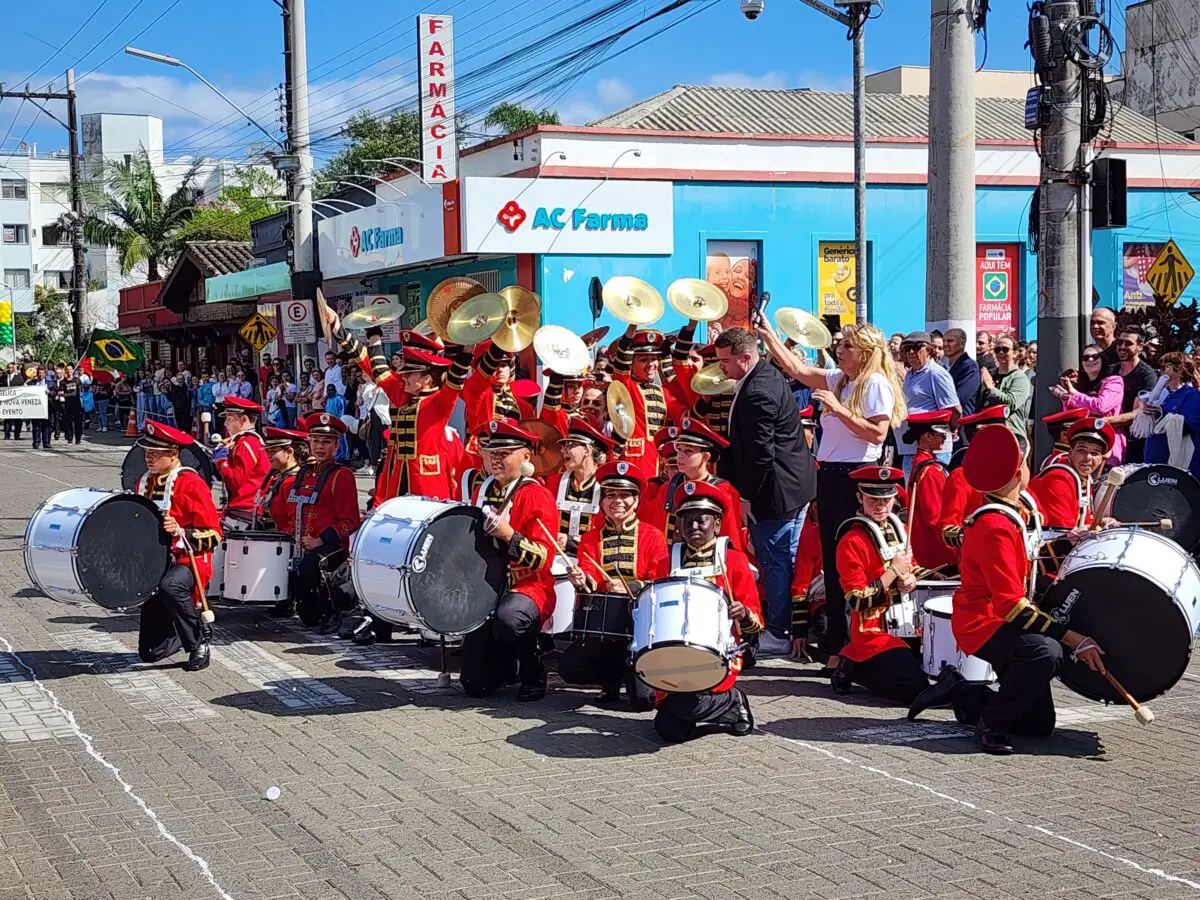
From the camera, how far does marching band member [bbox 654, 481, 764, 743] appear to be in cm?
741

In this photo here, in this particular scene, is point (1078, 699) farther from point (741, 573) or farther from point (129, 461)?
point (129, 461)

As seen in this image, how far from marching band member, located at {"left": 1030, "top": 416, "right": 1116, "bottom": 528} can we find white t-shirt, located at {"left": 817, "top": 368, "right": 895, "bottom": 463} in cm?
110

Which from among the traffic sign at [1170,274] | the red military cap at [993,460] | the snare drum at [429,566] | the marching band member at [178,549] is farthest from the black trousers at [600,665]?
the traffic sign at [1170,274]

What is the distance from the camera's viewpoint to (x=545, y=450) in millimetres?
10109

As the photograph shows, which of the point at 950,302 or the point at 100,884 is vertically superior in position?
the point at 950,302

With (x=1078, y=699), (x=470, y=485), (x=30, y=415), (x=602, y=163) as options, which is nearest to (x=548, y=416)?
(x=470, y=485)

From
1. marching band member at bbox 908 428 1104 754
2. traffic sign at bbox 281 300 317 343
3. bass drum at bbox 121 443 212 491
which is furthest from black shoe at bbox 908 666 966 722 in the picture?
traffic sign at bbox 281 300 317 343

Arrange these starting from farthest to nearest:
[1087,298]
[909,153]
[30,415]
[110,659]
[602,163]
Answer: [30,415]
[909,153]
[602,163]
[1087,298]
[110,659]

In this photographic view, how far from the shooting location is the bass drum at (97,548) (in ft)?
28.9

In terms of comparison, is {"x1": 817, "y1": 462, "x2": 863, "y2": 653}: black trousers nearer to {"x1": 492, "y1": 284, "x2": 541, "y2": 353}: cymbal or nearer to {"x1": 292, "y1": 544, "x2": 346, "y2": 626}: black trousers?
{"x1": 492, "y1": 284, "x2": 541, "y2": 353}: cymbal

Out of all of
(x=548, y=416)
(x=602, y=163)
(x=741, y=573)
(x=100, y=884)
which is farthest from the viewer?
(x=602, y=163)

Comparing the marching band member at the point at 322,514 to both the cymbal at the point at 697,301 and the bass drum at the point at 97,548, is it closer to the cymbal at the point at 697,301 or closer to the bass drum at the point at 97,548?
the bass drum at the point at 97,548

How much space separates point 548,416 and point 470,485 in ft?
3.79

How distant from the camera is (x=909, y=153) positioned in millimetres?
28094
